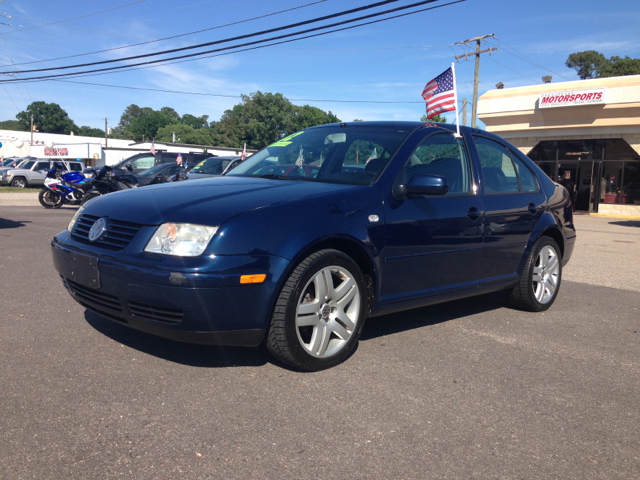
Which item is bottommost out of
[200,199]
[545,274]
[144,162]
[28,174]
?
[545,274]

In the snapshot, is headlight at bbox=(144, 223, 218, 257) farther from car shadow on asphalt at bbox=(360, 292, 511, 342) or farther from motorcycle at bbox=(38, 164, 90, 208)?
motorcycle at bbox=(38, 164, 90, 208)

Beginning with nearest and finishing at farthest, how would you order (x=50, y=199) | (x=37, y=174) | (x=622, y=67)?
(x=50, y=199) < (x=37, y=174) < (x=622, y=67)

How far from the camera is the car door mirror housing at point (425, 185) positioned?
3.80 metres

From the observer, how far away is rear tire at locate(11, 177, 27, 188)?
32.8 m

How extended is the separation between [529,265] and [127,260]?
11.8 ft

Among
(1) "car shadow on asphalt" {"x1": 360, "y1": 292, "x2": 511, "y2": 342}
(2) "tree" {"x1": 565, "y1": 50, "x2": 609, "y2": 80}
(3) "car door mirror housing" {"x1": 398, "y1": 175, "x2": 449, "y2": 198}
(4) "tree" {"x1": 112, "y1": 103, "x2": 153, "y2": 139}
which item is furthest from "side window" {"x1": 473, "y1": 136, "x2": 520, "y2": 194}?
(4) "tree" {"x1": 112, "y1": 103, "x2": 153, "y2": 139}

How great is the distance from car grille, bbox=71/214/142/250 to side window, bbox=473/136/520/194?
2.88m

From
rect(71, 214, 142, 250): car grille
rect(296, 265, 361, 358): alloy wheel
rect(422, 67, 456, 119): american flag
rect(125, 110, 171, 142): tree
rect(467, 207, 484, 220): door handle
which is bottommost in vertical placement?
rect(296, 265, 361, 358): alloy wheel

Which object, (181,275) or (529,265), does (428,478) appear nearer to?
(181,275)

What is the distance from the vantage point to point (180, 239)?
3.10m

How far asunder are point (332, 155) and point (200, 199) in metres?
1.31

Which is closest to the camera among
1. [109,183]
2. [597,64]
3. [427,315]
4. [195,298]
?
[195,298]

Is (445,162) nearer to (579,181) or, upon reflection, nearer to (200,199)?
(200,199)

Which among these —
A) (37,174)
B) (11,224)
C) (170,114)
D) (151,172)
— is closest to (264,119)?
(170,114)
